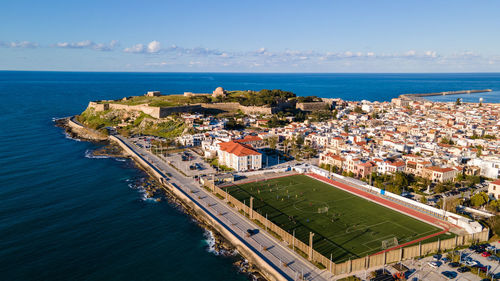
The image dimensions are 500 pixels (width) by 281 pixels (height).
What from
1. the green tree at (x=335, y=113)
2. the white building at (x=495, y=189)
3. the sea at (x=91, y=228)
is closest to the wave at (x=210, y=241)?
the sea at (x=91, y=228)

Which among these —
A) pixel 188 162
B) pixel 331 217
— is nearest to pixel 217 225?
pixel 331 217

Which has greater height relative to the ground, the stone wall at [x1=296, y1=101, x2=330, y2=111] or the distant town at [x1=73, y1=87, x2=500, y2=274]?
the stone wall at [x1=296, y1=101, x2=330, y2=111]

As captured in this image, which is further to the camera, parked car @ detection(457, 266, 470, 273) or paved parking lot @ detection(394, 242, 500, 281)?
parked car @ detection(457, 266, 470, 273)

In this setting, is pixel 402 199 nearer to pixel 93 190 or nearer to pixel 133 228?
pixel 133 228

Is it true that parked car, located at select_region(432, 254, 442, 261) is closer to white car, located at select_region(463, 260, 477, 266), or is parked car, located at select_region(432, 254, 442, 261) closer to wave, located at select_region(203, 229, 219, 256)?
white car, located at select_region(463, 260, 477, 266)

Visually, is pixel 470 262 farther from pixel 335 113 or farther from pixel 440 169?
pixel 335 113

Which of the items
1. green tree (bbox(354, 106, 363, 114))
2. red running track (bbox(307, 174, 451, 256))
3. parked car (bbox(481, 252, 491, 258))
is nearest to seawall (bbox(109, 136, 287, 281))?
red running track (bbox(307, 174, 451, 256))

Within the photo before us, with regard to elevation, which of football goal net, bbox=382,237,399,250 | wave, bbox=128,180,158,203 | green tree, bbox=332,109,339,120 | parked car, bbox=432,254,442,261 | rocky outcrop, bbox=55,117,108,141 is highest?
green tree, bbox=332,109,339,120
